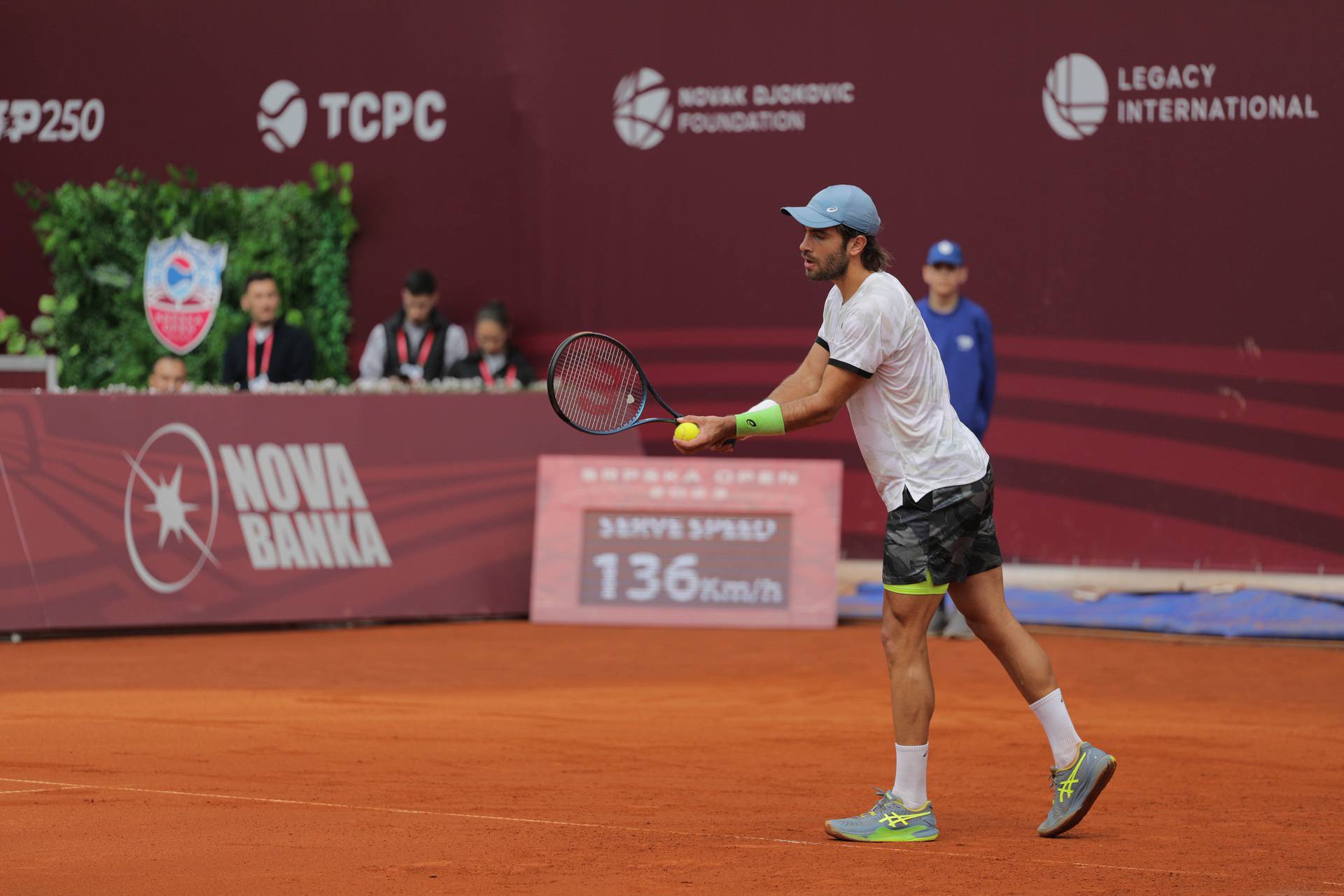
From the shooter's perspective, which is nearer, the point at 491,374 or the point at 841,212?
the point at 841,212

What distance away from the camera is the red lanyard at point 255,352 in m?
11.0

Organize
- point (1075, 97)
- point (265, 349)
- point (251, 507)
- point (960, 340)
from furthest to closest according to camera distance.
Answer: point (265, 349), point (1075, 97), point (251, 507), point (960, 340)

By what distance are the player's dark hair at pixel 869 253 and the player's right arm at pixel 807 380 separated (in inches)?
11.6

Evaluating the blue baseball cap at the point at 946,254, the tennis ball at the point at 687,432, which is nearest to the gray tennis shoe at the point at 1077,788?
the tennis ball at the point at 687,432

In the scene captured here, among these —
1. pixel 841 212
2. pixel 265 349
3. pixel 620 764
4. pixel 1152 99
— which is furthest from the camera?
pixel 265 349

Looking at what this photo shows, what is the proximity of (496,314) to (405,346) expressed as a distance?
2.22 feet

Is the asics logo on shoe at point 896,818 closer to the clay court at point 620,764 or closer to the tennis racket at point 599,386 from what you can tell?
the clay court at point 620,764

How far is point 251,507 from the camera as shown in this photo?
968 cm

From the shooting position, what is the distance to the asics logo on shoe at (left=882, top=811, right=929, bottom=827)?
5.08 m

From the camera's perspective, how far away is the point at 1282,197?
34.1 ft

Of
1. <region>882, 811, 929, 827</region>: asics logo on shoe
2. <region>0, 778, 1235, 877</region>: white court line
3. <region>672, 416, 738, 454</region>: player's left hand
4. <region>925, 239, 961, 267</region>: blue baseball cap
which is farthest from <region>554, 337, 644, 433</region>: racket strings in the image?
<region>925, 239, 961, 267</region>: blue baseball cap

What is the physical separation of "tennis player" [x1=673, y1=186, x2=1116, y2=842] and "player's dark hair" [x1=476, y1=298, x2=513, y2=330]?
20.4 ft

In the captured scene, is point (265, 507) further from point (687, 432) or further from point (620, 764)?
point (687, 432)

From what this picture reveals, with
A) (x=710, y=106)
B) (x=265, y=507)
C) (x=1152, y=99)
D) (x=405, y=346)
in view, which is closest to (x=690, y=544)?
(x=265, y=507)
